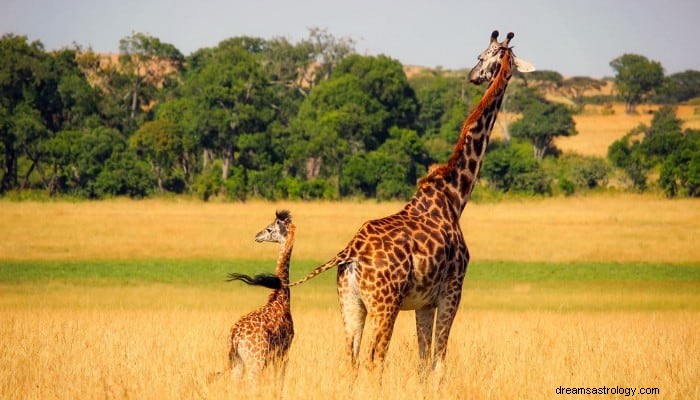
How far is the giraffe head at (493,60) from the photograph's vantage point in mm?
11430

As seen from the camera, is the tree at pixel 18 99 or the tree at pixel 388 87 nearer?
the tree at pixel 18 99

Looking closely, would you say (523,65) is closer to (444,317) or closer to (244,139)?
(444,317)

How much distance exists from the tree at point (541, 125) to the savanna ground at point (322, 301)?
27.3 m

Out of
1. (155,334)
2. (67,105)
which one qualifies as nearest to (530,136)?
(67,105)

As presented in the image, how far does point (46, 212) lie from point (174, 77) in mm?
44809

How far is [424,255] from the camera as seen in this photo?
10086mm

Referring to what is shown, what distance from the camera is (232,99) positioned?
67.1m

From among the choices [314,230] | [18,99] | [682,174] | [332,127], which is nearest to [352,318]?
[314,230]

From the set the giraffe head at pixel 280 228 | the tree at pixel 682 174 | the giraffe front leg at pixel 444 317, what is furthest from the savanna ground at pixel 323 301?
the tree at pixel 682 174

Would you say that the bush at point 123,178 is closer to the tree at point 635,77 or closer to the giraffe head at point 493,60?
the giraffe head at point 493,60

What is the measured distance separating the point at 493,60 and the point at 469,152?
1.01 meters

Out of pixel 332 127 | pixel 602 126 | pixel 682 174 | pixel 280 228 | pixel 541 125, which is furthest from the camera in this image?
pixel 602 126

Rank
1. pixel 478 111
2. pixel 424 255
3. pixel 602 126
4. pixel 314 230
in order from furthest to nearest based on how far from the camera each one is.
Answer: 1. pixel 602 126
2. pixel 314 230
3. pixel 478 111
4. pixel 424 255

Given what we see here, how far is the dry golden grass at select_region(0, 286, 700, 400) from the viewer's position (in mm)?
10133
